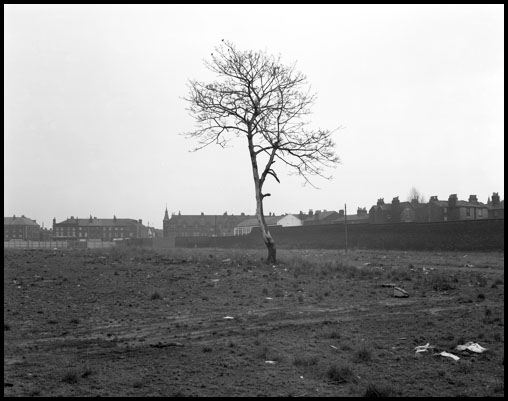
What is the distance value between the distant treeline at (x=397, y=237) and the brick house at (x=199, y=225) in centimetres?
7164

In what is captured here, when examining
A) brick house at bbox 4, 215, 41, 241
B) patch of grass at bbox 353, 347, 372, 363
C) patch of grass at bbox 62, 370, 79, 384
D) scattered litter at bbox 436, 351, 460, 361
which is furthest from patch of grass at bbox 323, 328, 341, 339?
brick house at bbox 4, 215, 41, 241

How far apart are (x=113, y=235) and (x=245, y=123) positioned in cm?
13010

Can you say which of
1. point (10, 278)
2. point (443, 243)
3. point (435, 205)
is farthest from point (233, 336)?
point (435, 205)

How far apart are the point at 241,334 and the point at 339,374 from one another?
250 centimetres

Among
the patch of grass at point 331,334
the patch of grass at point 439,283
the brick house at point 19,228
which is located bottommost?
the patch of grass at point 331,334

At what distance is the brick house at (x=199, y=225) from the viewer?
137m

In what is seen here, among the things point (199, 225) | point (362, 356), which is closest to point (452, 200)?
point (362, 356)


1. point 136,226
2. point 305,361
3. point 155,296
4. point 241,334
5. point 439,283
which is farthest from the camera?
point 136,226

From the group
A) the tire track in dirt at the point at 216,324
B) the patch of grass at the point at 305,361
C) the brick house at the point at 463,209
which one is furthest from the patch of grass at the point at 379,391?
the brick house at the point at 463,209

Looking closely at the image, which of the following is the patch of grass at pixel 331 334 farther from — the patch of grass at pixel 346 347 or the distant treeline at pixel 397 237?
the distant treeline at pixel 397 237

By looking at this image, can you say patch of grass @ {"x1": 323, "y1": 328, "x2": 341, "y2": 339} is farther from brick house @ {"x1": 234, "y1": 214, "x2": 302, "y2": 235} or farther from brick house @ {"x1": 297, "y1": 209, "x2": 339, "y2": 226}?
brick house @ {"x1": 234, "y1": 214, "x2": 302, "y2": 235}

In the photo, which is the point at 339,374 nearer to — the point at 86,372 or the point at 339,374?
the point at 339,374

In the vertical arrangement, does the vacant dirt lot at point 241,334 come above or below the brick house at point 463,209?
below

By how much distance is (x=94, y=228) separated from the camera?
142 m
